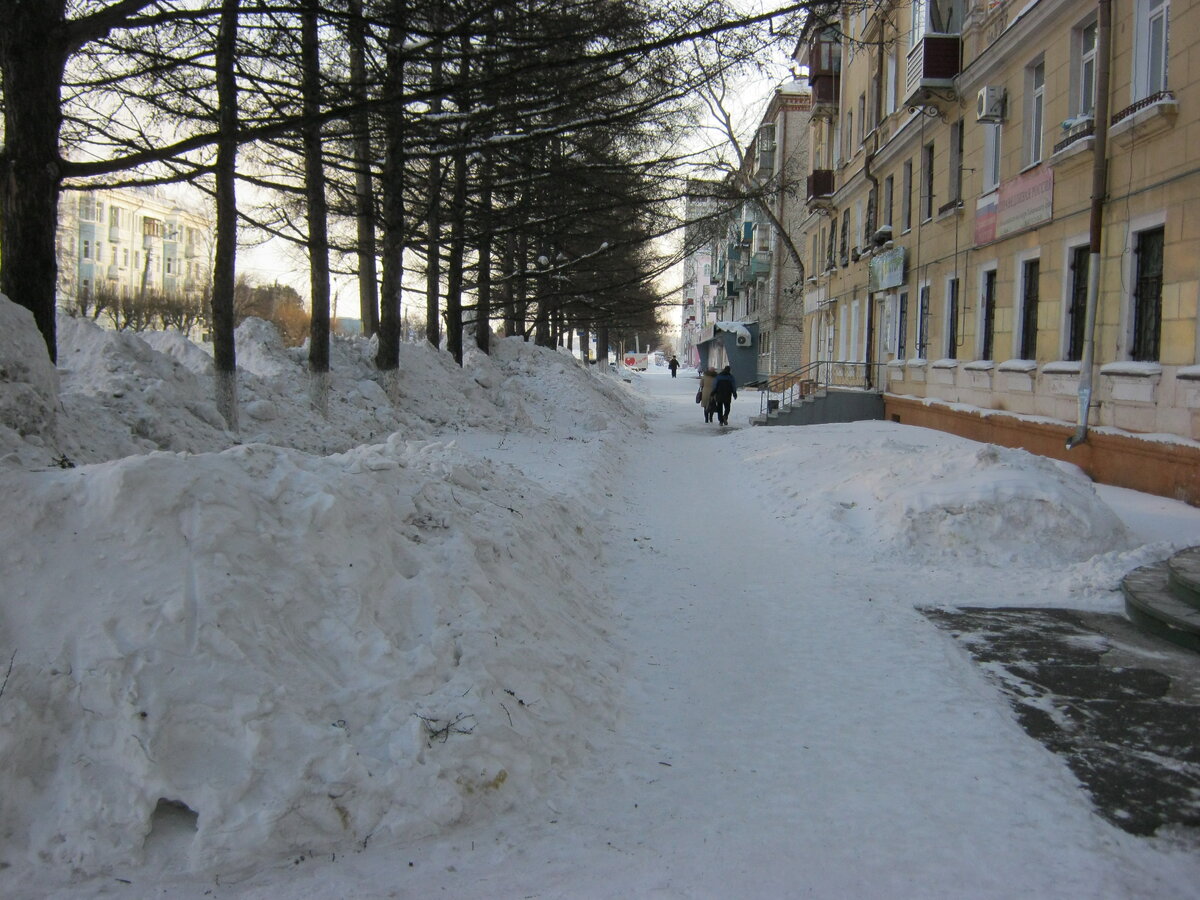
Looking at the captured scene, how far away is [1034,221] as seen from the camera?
13.5 m

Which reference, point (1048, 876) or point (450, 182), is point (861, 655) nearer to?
point (1048, 876)

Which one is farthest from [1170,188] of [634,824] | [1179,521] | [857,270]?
[857,270]

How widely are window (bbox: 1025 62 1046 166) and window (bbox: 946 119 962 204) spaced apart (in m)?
3.21

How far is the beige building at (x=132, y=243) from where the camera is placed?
178 ft

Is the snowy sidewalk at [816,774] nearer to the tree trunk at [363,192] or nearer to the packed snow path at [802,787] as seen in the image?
the packed snow path at [802,787]

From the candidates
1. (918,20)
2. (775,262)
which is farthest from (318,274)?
(775,262)

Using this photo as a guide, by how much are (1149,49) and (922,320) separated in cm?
891

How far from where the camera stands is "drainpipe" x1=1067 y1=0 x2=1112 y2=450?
37.1 feet

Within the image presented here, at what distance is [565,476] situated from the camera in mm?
10805

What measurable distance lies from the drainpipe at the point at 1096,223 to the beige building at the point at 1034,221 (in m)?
0.05

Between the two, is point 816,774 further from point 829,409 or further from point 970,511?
point 829,409

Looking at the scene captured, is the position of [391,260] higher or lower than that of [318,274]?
higher

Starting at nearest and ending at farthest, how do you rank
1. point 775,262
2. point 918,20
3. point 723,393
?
point 918,20 → point 723,393 → point 775,262

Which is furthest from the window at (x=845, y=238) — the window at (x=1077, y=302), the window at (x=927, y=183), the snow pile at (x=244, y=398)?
the window at (x=1077, y=302)
